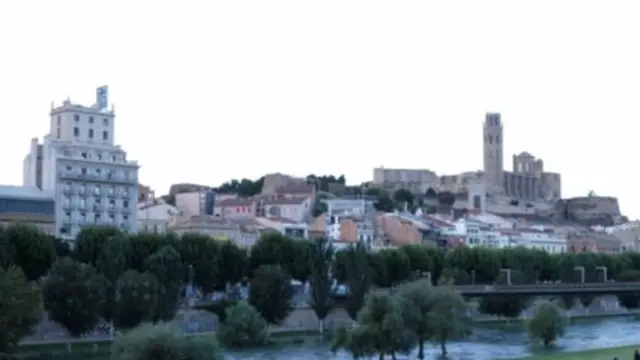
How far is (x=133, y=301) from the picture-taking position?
189ft

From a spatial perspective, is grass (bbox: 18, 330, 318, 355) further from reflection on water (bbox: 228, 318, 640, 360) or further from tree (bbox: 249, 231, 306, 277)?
tree (bbox: 249, 231, 306, 277)

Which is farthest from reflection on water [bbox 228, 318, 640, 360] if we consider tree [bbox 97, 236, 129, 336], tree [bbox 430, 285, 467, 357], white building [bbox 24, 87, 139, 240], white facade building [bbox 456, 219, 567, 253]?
white facade building [bbox 456, 219, 567, 253]

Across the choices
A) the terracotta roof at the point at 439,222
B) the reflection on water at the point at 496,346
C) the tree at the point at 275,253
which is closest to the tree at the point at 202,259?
the tree at the point at 275,253

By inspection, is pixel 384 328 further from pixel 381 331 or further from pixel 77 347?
pixel 77 347

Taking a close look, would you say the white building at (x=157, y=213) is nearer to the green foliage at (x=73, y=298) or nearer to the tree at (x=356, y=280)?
the tree at (x=356, y=280)

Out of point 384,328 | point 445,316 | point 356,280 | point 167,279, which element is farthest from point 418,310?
point 167,279

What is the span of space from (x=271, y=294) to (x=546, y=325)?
17483mm

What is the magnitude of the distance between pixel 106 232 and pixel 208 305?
8077 mm

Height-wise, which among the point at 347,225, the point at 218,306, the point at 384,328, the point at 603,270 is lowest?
the point at 384,328

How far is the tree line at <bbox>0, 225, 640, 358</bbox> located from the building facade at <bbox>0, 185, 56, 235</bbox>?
13.0 m

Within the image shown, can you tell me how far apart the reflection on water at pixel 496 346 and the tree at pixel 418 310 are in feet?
4.36

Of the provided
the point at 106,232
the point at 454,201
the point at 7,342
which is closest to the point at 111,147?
the point at 106,232

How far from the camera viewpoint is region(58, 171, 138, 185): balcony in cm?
8238

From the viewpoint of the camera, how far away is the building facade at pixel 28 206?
7994 centimetres
